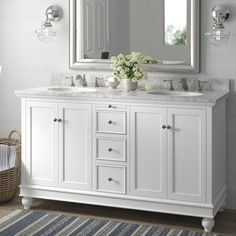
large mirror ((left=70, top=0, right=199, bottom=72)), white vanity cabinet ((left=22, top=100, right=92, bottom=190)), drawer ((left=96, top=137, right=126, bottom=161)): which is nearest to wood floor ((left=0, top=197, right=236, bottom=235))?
white vanity cabinet ((left=22, top=100, right=92, bottom=190))

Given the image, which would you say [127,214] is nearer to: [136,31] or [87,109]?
[87,109]

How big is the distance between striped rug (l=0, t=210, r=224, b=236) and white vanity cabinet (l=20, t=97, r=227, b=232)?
15cm

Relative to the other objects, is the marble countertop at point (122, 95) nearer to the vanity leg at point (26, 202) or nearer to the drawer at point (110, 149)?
the drawer at point (110, 149)

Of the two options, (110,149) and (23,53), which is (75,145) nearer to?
(110,149)

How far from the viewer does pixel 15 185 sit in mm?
5000

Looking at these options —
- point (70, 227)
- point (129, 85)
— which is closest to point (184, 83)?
point (129, 85)

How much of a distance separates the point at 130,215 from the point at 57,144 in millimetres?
749

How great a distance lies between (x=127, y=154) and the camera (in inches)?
177

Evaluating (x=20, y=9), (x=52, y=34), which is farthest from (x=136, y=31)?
(x=20, y=9)

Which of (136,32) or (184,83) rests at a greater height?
(136,32)

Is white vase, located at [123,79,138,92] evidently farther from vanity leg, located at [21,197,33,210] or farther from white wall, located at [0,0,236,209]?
vanity leg, located at [21,197,33,210]

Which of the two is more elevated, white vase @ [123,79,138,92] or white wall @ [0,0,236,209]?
white wall @ [0,0,236,209]

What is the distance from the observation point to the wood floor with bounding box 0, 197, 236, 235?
4434 millimetres

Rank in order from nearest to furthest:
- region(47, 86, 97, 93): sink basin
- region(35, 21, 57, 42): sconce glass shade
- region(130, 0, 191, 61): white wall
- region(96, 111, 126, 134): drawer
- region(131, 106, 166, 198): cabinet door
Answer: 1. region(131, 106, 166, 198): cabinet door
2. region(96, 111, 126, 134): drawer
3. region(130, 0, 191, 61): white wall
4. region(47, 86, 97, 93): sink basin
5. region(35, 21, 57, 42): sconce glass shade
